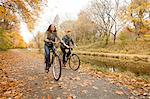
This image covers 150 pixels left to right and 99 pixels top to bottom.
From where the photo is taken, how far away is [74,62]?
11.4 metres

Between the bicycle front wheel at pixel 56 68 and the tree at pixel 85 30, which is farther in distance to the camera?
the tree at pixel 85 30

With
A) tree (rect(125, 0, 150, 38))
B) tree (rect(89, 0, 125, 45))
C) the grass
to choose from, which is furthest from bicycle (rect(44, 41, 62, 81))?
tree (rect(89, 0, 125, 45))

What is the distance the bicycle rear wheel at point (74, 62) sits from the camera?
1117cm

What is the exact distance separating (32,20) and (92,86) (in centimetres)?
1349

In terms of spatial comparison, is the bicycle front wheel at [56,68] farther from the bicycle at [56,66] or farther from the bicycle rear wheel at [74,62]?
the bicycle rear wheel at [74,62]

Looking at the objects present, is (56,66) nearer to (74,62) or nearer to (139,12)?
(74,62)

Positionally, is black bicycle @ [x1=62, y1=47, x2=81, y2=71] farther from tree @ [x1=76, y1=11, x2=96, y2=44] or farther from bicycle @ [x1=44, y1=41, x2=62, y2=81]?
tree @ [x1=76, y1=11, x2=96, y2=44]

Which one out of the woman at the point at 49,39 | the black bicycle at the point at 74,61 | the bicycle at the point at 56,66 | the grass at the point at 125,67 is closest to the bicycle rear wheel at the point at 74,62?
the black bicycle at the point at 74,61

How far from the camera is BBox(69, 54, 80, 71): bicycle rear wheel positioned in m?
11.2

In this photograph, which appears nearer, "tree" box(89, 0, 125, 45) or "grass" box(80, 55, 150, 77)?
"grass" box(80, 55, 150, 77)

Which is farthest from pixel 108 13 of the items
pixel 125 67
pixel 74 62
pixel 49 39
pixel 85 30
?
pixel 49 39

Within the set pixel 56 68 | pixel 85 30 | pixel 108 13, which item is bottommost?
pixel 56 68

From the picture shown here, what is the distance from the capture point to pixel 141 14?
3247cm

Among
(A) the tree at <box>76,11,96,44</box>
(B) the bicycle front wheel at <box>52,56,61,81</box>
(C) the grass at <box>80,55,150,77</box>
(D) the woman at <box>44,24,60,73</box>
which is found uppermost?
(A) the tree at <box>76,11,96,44</box>
